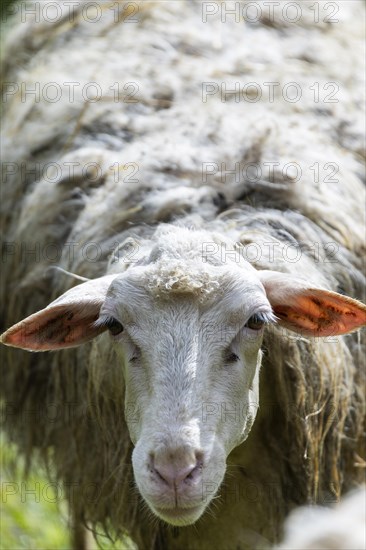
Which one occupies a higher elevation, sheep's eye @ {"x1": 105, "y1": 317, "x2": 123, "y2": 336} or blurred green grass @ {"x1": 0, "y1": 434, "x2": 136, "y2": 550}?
sheep's eye @ {"x1": 105, "y1": 317, "x2": 123, "y2": 336}

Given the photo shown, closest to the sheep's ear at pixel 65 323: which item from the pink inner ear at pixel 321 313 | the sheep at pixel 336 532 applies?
the pink inner ear at pixel 321 313

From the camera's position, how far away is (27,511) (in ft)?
24.6

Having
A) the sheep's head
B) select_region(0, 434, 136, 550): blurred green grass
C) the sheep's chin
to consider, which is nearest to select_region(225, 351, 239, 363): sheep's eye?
the sheep's head

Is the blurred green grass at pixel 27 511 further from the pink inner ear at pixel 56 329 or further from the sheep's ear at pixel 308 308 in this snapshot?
the sheep's ear at pixel 308 308

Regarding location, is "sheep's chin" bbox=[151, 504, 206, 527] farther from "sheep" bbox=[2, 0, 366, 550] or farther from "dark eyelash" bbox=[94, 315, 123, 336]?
"dark eyelash" bbox=[94, 315, 123, 336]

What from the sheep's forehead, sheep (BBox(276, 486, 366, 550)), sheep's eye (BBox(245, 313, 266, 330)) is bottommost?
sheep's eye (BBox(245, 313, 266, 330))

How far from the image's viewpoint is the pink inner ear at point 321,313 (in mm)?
4648

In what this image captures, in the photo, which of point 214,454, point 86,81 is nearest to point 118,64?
point 86,81

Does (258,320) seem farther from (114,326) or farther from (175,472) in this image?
(175,472)

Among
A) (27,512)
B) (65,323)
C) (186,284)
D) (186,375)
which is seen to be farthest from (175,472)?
(27,512)

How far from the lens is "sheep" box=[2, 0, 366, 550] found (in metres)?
4.52

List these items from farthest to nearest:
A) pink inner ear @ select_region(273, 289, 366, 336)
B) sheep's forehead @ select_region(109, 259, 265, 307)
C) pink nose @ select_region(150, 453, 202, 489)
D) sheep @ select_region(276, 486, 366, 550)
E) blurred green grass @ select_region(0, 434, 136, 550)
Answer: blurred green grass @ select_region(0, 434, 136, 550) → pink inner ear @ select_region(273, 289, 366, 336) → sheep's forehead @ select_region(109, 259, 265, 307) → pink nose @ select_region(150, 453, 202, 489) → sheep @ select_region(276, 486, 366, 550)

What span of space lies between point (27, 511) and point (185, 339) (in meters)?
3.46

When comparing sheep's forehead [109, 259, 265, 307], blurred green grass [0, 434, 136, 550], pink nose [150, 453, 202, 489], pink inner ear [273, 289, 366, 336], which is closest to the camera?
pink nose [150, 453, 202, 489]
